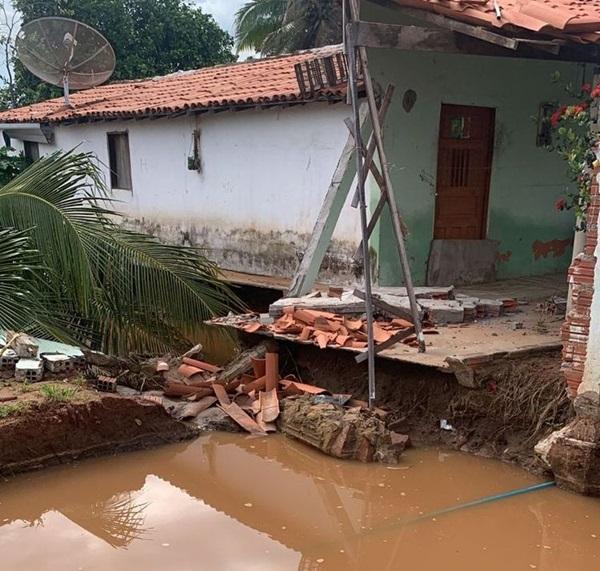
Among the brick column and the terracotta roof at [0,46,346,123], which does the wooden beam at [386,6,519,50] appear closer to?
the brick column

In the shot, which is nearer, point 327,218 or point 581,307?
point 581,307

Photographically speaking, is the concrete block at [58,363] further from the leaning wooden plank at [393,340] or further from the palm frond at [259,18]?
the palm frond at [259,18]

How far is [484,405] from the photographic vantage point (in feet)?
16.9

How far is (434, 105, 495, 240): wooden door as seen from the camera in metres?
7.95

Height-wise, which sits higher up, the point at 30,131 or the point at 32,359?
the point at 30,131

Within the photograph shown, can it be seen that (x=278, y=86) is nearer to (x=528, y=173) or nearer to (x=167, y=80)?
(x=528, y=173)

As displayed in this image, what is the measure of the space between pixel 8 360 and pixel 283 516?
274 cm

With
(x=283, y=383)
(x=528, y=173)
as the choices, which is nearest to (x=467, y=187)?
(x=528, y=173)

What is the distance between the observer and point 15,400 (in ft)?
16.0

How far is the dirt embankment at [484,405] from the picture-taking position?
4.91 meters

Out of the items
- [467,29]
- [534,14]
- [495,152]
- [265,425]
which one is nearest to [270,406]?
[265,425]

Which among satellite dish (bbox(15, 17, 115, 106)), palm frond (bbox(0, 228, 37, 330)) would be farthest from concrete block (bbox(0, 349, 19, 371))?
satellite dish (bbox(15, 17, 115, 106))

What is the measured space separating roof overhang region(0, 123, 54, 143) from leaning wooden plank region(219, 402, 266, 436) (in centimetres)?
1009

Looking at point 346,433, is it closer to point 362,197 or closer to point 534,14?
point 362,197
